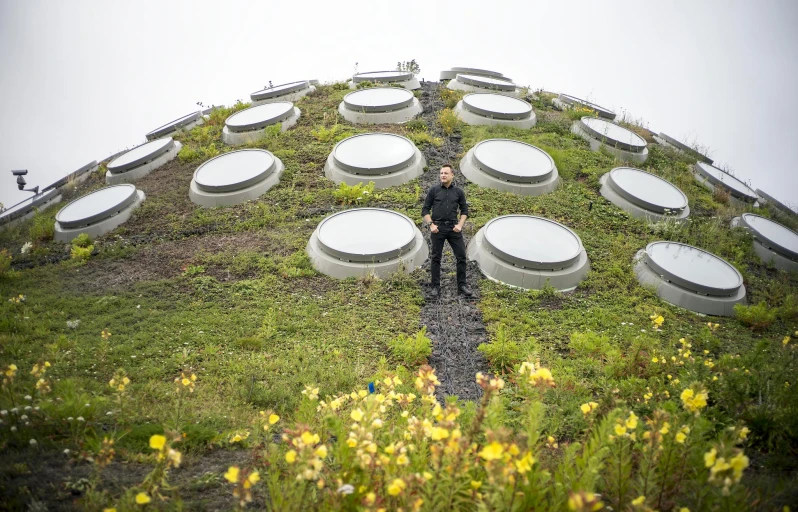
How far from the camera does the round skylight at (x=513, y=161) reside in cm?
1284

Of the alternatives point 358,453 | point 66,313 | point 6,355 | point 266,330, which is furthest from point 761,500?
point 66,313

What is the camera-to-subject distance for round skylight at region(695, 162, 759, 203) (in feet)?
50.8

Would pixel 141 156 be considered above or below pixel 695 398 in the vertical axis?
below

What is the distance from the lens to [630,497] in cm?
347

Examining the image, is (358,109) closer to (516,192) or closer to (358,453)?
(516,192)

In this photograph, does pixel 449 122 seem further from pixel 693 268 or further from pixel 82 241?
pixel 82 241

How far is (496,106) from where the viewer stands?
16.6m

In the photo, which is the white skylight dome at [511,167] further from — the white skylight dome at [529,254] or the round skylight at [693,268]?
the round skylight at [693,268]

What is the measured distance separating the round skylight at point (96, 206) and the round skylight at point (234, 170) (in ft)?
5.62

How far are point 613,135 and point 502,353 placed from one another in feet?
36.6

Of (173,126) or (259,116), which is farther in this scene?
(173,126)

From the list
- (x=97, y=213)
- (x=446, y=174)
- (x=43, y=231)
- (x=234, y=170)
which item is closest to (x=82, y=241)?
(x=97, y=213)

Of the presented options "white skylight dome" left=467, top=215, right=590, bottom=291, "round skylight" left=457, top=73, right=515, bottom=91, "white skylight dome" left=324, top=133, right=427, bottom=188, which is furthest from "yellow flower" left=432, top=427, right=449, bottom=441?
"round skylight" left=457, top=73, right=515, bottom=91

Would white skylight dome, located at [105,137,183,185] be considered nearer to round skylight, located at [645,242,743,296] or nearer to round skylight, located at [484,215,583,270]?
round skylight, located at [484,215,583,270]
